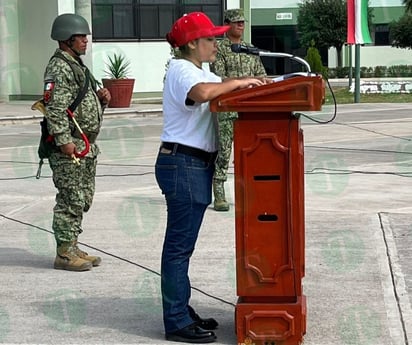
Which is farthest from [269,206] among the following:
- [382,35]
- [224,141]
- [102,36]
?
[382,35]

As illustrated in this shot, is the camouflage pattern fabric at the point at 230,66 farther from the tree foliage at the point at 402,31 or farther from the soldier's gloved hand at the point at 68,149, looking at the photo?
the tree foliage at the point at 402,31

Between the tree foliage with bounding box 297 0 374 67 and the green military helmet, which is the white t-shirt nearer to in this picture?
the green military helmet

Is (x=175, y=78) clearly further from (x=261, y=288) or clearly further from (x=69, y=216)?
(x=69, y=216)

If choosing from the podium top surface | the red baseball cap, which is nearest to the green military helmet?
the red baseball cap

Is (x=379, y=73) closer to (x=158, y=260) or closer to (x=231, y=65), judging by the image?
(x=231, y=65)

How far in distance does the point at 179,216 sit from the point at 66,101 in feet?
6.40

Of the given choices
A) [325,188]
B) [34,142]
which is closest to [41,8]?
[34,142]

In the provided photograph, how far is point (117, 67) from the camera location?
26531 mm

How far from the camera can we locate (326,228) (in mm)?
8539

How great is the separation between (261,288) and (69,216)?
2.34 meters

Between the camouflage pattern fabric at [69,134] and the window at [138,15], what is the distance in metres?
22.9

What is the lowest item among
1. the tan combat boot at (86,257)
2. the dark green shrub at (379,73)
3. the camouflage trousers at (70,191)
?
the dark green shrub at (379,73)

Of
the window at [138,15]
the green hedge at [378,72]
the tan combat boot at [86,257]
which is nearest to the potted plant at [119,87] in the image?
the window at [138,15]

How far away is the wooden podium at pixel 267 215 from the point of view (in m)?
4.94
